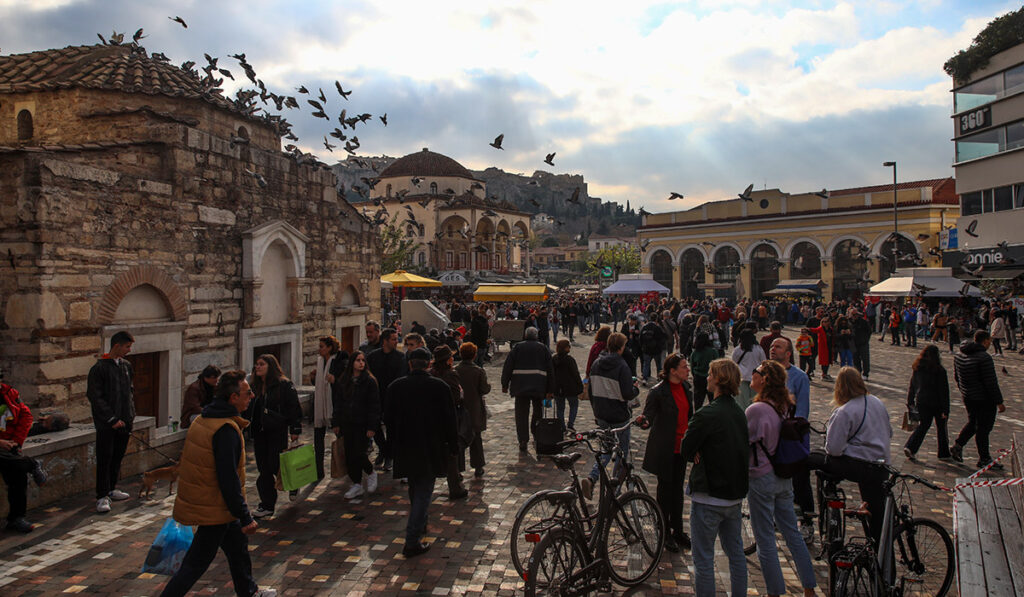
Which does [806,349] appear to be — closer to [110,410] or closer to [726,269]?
[110,410]

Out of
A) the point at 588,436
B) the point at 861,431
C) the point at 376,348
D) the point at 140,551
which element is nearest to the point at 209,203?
the point at 376,348

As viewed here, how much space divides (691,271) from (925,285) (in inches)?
885

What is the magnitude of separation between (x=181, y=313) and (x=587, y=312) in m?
20.3

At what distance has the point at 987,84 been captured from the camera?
26266 mm

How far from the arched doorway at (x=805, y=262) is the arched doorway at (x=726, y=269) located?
3.71 m

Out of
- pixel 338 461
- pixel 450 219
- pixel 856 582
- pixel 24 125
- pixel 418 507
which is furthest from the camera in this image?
pixel 450 219

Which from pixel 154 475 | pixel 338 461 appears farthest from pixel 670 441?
pixel 154 475

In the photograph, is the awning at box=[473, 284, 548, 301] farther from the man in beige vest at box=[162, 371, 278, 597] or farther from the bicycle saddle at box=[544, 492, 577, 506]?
the man in beige vest at box=[162, 371, 278, 597]

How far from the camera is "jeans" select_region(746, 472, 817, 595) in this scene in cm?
424

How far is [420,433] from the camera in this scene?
527cm

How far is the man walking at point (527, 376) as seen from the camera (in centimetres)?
826

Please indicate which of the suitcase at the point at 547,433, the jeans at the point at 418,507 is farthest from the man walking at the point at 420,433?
the suitcase at the point at 547,433

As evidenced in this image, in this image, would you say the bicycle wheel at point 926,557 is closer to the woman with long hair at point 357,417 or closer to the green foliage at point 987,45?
the woman with long hair at point 357,417

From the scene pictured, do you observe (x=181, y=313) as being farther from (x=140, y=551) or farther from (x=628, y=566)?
(x=628, y=566)
